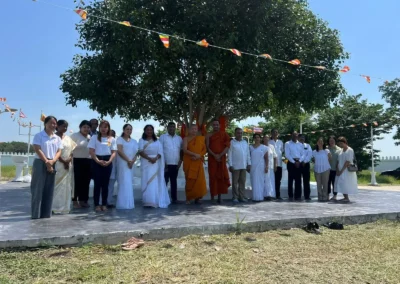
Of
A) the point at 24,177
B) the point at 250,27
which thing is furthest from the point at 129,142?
the point at 24,177

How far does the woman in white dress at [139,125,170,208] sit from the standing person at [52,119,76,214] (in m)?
1.38

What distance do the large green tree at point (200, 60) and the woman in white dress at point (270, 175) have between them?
1.22m

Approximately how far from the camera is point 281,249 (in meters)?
4.27

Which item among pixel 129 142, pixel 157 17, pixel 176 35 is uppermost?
pixel 157 17

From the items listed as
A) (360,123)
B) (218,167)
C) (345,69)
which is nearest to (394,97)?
(360,123)

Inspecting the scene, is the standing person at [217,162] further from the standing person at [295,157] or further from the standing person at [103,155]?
the standing person at [103,155]

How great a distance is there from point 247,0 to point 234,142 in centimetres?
310

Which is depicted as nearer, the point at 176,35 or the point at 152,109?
the point at 176,35

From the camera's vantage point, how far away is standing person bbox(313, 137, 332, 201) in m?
8.57

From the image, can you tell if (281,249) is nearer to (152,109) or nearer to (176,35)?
(176,35)

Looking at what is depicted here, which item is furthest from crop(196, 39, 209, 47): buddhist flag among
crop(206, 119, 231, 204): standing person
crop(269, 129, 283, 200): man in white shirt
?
crop(269, 129, 283, 200): man in white shirt

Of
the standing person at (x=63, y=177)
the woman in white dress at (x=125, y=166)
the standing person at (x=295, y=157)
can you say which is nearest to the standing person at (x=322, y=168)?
the standing person at (x=295, y=157)

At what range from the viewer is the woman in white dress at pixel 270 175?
8523mm

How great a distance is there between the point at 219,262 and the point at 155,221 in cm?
165
